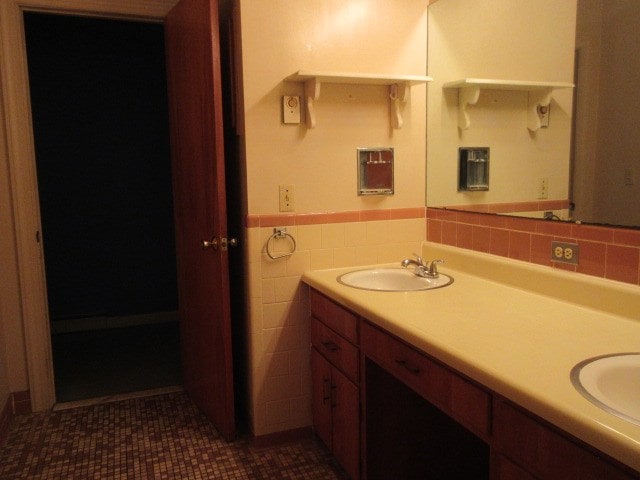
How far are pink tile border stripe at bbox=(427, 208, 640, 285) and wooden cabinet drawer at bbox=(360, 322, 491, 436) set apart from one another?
64 centimetres

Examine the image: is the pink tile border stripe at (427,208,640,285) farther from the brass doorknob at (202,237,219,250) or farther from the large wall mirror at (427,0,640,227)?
the brass doorknob at (202,237,219,250)

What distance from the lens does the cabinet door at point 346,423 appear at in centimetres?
193

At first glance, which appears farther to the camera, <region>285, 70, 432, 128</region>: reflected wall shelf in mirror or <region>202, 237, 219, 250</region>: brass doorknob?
<region>202, 237, 219, 250</region>: brass doorknob

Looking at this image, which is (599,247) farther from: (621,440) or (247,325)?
(247,325)

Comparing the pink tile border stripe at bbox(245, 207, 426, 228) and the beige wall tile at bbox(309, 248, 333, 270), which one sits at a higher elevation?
the pink tile border stripe at bbox(245, 207, 426, 228)

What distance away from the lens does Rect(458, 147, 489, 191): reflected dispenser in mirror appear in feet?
7.41

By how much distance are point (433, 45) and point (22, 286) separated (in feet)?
7.56

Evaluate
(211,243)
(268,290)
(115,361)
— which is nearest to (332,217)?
(268,290)

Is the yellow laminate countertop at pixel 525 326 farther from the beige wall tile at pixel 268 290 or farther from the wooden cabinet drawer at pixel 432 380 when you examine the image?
the beige wall tile at pixel 268 290

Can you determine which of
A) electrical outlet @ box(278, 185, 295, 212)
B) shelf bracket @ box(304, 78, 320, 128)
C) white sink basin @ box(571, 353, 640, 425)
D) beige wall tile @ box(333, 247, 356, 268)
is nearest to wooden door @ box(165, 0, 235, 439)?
electrical outlet @ box(278, 185, 295, 212)

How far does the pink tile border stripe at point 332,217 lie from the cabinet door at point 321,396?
564 millimetres

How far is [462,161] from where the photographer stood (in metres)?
2.36

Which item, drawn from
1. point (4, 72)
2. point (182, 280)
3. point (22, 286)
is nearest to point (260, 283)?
point (182, 280)

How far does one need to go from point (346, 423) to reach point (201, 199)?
1.17m
